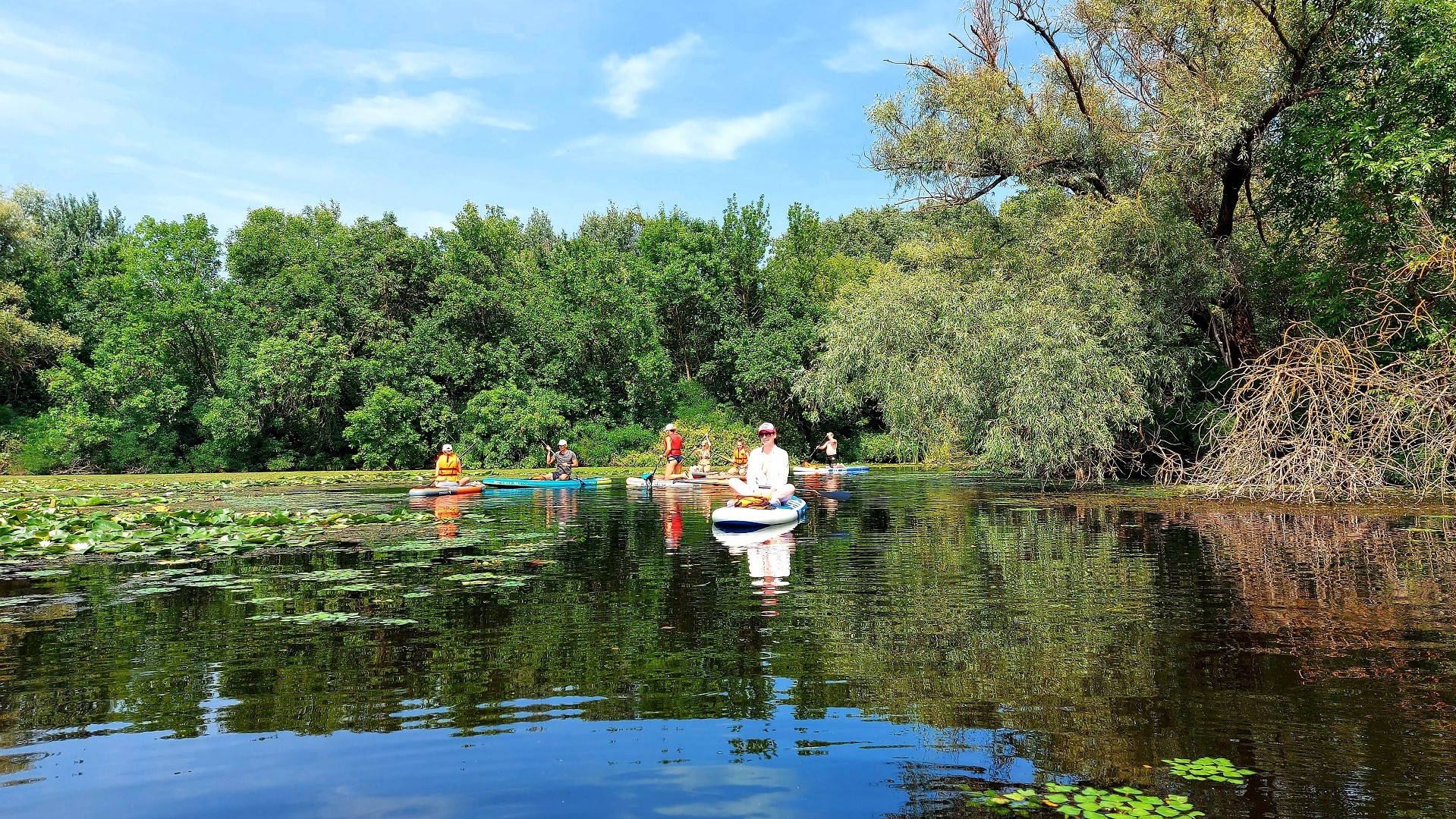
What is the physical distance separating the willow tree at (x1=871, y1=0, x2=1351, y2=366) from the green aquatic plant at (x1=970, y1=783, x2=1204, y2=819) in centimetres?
2017

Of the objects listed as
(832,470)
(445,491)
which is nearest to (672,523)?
(445,491)

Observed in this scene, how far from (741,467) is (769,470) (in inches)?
630

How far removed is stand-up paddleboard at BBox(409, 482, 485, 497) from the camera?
23016 millimetres

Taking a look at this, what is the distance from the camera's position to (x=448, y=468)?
25.5 meters

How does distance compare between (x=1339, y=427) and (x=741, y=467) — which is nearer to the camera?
(x=1339, y=427)

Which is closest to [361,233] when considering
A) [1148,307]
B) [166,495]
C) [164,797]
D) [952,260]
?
[166,495]

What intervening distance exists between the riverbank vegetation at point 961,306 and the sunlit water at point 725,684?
9.87 m

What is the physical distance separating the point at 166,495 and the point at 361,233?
2337cm

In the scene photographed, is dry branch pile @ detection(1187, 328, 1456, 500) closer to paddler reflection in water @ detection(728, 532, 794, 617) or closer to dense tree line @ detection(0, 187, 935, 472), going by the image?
paddler reflection in water @ detection(728, 532, 794, 617)

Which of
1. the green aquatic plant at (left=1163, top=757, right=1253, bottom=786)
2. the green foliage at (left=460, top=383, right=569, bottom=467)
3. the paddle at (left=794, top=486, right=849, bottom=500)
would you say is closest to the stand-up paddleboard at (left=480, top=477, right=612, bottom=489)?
the paddle at (left=794, top=486, right=849, bottom=500)

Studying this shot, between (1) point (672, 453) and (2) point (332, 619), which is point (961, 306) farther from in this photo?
(2) point (332, 619)

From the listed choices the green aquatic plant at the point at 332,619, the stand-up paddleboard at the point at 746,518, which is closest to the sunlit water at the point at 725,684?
the green aquatic plant at the point at 332,619

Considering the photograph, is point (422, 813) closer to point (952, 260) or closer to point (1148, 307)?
point (1148, 307)

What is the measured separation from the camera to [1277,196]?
2173cm
